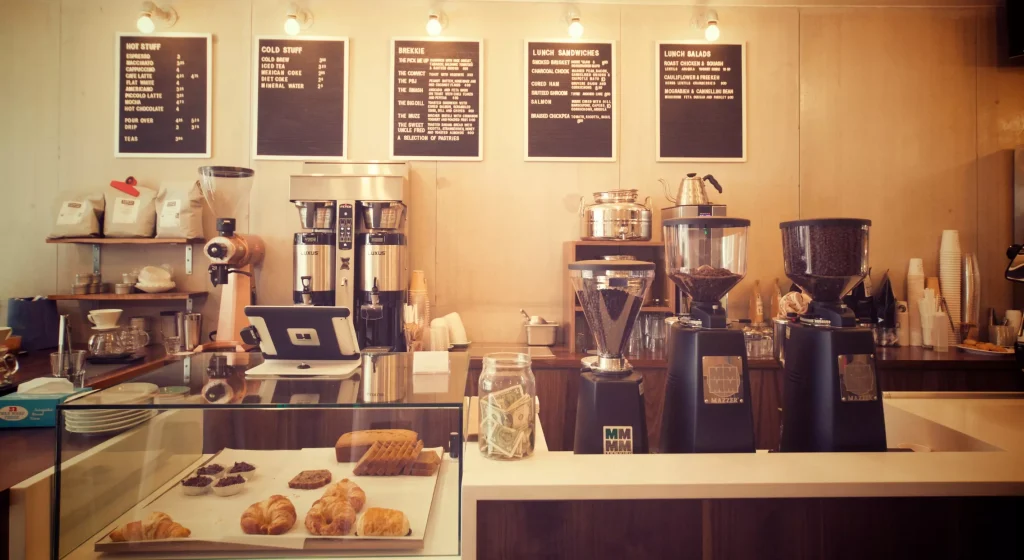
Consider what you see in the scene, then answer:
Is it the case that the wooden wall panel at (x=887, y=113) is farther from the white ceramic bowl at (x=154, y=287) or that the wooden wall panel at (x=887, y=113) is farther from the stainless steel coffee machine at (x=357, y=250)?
the white ceramic bowl at (x=154, y=287)

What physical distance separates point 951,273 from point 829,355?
3.01 metres

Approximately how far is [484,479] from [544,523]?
15 centimetres

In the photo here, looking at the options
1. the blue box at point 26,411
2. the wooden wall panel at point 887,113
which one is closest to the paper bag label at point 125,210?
the blue box at point 26,411

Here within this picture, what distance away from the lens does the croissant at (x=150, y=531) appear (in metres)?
1.19

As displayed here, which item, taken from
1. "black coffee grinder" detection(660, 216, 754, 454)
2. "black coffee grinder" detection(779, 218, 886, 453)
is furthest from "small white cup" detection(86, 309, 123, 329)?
"black coffee grinder" detection(779, 218, 886, 453)

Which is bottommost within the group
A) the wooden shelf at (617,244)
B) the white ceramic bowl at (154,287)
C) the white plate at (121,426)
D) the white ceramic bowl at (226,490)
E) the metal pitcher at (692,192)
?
the white ceramic bowl at (226,490)

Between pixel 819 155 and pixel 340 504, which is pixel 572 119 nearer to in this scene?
pixel 819 155

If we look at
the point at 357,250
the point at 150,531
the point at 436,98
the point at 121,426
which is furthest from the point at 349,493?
the point at 436,98

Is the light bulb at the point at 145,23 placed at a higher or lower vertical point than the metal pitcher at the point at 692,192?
higher

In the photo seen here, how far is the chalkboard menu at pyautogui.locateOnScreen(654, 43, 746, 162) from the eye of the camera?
3600mm

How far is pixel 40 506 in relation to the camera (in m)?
1.33

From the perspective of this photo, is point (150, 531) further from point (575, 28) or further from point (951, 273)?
point (951, 273)

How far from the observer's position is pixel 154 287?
333 cm

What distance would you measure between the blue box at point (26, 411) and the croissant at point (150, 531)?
70 cm
